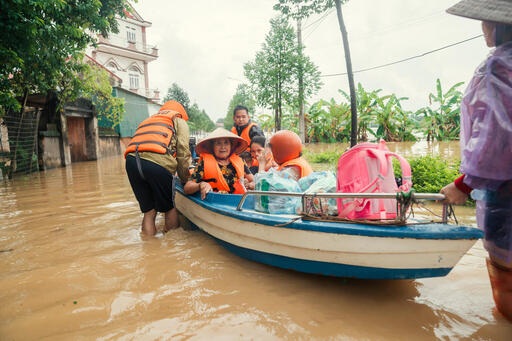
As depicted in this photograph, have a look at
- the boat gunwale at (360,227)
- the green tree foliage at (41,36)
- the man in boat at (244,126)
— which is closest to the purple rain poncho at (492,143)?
the boat gunwale at (360,227)

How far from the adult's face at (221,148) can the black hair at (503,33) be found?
103 inches

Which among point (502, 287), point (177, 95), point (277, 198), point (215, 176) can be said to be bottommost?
point (502, 287)

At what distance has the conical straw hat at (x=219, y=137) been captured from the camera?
3.65m

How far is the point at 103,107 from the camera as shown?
15.7 meters

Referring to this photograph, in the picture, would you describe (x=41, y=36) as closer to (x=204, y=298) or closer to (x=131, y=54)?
(x=204, y=298)

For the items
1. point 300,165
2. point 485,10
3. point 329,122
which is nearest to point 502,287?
point 485,10

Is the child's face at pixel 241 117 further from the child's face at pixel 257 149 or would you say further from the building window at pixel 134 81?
the building window at pixel 134 81

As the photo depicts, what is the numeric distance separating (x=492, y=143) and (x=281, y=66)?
12.7 m

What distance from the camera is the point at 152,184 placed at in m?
3.84

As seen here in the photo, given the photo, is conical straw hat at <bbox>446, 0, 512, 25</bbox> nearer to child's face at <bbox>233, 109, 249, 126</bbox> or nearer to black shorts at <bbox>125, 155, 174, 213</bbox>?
black shorts at <bbox>125, 155, 174, 213</bbox>

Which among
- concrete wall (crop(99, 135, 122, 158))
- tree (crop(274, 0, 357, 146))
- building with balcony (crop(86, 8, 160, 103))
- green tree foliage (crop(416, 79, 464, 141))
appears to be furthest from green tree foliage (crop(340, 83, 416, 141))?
building with balcony (crop(86, 8, 160, 103))

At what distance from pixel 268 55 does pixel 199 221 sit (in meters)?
11.3

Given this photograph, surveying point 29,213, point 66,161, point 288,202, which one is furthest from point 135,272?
point 66,161

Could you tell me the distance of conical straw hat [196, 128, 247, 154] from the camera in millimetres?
3646
